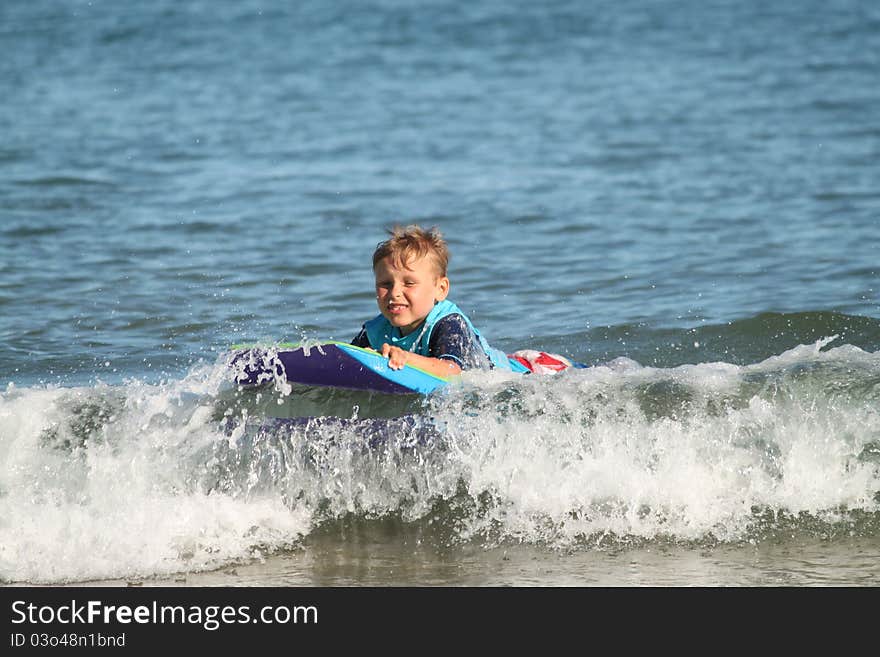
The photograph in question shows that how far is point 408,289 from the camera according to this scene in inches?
228

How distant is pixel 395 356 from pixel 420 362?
0.17m

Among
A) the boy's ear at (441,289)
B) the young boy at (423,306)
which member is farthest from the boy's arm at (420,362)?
the boy's ear at (441,289)

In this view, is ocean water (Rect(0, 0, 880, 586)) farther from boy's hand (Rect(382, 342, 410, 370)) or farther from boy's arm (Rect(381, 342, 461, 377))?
boy's hand (Rect(382, 342, 410, 370))

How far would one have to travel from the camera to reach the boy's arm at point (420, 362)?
549 cm

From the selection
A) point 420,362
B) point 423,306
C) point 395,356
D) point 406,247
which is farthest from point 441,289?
point 395,356

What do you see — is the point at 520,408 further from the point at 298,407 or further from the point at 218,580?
the point at 218,580

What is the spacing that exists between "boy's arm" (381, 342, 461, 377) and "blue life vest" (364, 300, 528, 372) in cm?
12

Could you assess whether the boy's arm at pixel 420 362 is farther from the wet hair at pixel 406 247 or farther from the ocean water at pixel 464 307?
the wet hair at pixel 406 247

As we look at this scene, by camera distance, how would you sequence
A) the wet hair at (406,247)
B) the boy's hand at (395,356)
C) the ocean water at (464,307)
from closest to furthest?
the ocean water at (464,307), the boy's hand at (395,356), the wet hair at (406,247)

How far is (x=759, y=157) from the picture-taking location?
550 inches

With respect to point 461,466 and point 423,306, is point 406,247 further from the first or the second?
point 461,466
